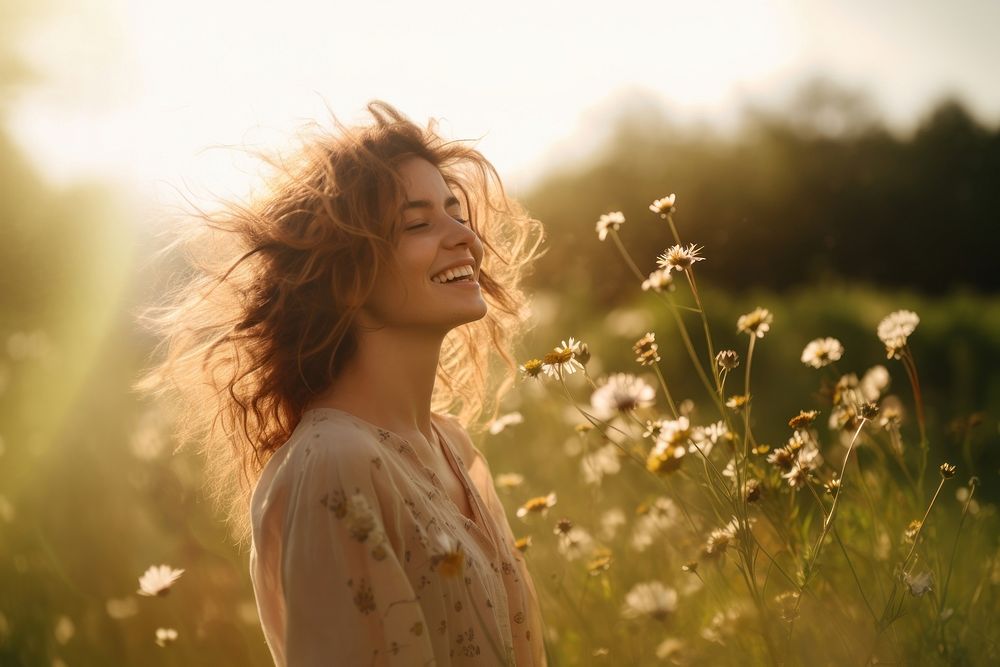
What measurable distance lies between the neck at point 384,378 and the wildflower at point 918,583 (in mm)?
1030

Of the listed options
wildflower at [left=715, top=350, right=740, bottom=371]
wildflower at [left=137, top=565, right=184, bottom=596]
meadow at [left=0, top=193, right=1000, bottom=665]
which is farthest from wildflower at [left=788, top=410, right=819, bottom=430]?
wildflower at [left=137, top=565, right=184, bottom=596]

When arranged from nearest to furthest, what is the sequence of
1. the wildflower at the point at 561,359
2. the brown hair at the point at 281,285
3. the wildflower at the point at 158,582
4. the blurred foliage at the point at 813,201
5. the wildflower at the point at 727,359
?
1. the wildflower at the point at 727,359
2. the wildflower at the point at 561,359
3. the brown hair at the point at 281,285
4. the wildflower at the point at 158,582
5. the blurred foliage at the point at 813,201

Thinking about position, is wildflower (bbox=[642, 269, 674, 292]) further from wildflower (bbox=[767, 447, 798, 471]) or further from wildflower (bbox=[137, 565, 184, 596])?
wildflower (bbox=[137, 565, 184, 596])

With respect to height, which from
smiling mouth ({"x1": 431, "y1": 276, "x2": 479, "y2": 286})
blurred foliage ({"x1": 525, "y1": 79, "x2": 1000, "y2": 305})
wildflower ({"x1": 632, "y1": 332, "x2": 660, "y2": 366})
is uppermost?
smiling mouth ({"x1": 431, "y1": 276, "x2": 479, "y2": 286})

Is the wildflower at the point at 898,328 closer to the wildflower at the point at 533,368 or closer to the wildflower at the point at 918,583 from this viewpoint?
the wildflower at the point at 918,583

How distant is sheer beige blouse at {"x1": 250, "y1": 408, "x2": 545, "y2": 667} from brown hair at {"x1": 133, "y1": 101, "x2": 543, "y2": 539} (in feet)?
0.80

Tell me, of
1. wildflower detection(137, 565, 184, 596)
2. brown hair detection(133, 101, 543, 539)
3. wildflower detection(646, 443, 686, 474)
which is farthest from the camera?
wildflower detection(137, 565, 184, 596)

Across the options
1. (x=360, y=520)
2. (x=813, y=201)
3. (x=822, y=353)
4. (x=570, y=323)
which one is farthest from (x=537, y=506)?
(x=813, y=201)

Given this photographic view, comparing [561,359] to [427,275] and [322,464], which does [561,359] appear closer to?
[427,275]

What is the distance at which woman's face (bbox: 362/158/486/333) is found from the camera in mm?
2041

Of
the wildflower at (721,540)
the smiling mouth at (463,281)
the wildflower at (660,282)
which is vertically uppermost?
the smiling mouth at (463,281)

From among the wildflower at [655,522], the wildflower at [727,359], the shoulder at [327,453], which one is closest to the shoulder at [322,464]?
the shoulder at [327,453]

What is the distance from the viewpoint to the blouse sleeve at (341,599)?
161cm

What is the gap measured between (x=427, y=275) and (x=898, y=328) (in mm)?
1007
